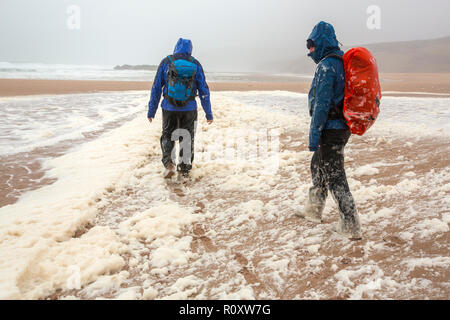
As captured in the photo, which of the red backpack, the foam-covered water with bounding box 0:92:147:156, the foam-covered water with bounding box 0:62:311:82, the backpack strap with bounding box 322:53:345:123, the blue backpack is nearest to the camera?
the red backpack

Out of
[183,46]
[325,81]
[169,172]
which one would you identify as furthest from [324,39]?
[169,172]

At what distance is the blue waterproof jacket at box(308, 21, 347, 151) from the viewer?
2.71 metres

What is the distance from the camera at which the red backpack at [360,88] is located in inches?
102

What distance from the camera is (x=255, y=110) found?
11398mm

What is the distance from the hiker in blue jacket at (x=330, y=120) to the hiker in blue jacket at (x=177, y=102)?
7.53 ft

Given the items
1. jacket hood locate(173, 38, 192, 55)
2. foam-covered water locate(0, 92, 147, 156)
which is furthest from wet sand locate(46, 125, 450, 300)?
foam-covered water locate(0, 92, 147, 156)

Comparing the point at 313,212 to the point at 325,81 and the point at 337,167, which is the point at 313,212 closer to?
the point at 337,167

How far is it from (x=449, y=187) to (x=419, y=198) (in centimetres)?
48

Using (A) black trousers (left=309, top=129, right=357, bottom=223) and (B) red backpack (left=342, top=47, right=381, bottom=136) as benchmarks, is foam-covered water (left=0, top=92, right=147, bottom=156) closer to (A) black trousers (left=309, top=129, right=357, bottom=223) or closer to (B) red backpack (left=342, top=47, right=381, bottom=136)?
(A) black trousers (left=309, top=129, right=357, bottom=223)

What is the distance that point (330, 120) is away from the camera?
2.89m

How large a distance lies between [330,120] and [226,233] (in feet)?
5.65

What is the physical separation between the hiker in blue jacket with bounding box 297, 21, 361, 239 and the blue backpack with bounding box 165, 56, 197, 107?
2.20 metres

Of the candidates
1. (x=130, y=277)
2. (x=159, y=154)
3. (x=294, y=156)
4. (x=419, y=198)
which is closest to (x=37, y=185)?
(x=159, y=154)
